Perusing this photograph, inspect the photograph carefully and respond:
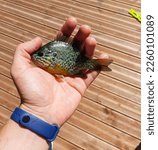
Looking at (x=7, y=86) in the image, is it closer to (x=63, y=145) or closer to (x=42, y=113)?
(x=63, y=145)

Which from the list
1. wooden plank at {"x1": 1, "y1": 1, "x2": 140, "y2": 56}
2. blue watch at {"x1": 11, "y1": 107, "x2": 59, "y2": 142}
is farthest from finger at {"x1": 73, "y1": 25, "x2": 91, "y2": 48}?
wooden plank at {"x1": 1, "y1": 1, "x2": 140, "y2": 56}


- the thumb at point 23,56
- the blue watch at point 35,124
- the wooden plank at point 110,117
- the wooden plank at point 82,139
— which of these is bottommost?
the wooden plank at point 82,139

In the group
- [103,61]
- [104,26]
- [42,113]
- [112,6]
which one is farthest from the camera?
[112,6]

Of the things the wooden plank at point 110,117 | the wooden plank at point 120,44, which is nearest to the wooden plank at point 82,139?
the wooden plank at point 110,117

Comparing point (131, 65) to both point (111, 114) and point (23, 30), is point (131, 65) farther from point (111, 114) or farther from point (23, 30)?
point (23, 30)

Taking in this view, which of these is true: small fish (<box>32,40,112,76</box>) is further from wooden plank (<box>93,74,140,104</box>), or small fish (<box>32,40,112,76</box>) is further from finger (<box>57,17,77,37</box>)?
wooden plank (<box>93,74,140,104</box>)

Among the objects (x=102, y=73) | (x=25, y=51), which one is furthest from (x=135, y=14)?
(x=25, y=51)

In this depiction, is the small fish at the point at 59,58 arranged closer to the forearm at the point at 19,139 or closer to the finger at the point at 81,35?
the finger at the point at 81,35
